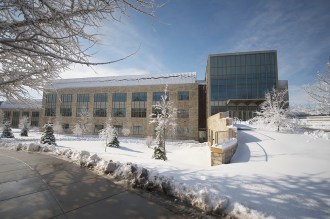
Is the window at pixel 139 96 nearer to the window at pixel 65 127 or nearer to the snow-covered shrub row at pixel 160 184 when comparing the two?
the window at pixel 65 127

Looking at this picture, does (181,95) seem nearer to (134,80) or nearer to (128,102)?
(128,102)

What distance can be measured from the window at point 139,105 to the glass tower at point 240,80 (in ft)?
45.4

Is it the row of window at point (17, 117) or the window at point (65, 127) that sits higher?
the row of window at point (17, 117)

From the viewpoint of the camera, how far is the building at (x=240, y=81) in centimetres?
3500

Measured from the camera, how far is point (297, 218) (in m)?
2.80

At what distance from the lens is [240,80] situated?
35906 millimetres

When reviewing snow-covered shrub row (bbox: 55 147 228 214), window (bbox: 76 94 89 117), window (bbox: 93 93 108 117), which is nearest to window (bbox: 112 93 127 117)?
window (bbox: 93 93 108 117)

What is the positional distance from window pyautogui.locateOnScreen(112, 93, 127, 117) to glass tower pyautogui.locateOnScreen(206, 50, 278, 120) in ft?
61.7

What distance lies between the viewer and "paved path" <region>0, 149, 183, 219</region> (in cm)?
299

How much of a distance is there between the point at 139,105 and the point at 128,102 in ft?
A: 8.98

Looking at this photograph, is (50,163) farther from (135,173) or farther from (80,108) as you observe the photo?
(80,108)

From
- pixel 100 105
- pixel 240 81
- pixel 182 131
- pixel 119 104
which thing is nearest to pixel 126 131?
pixel 119 104

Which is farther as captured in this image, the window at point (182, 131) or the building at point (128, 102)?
the building at point (128, 102)

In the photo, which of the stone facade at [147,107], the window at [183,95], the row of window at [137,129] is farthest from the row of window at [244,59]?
the row of window at [137,129]
